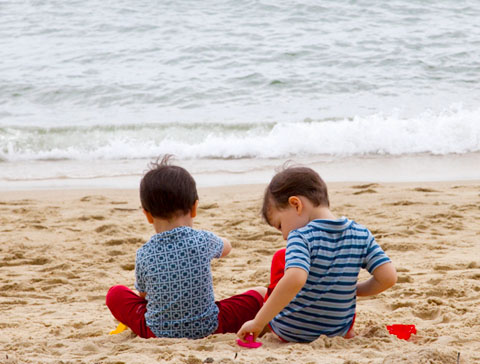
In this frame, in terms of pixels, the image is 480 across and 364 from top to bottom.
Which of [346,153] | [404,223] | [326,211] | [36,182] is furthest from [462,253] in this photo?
[36,182]

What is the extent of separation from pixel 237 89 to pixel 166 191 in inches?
333

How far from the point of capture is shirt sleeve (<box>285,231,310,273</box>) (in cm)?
227

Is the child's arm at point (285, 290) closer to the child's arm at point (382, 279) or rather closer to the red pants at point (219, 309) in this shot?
the child's arm at point (382, 279)

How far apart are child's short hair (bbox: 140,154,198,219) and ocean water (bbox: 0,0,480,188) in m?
4.33

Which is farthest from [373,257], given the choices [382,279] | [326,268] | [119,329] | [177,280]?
[119,329]

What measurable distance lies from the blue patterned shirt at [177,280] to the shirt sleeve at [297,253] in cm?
50

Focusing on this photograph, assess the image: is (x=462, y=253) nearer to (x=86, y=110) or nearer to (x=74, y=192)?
(x=74, y=192)

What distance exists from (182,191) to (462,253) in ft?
8.00

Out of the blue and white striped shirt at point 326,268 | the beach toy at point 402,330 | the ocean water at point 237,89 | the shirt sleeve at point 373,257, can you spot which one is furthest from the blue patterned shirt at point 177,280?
the ocean water at point 237,89

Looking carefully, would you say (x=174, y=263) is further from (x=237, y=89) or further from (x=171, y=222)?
(x=237, y=89)

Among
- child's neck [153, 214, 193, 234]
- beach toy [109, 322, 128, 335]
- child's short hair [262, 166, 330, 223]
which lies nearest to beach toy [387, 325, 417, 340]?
child's short hair [262, 166, 330, 223]

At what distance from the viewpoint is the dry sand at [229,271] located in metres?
2.36

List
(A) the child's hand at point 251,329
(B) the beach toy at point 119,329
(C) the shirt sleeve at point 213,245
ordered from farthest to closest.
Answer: (B) the beach toy at point 119,329
(C) the shirt sleeve at point 213,245
(A) the child's hand at point 251,329

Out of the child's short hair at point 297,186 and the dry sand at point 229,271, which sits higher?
the child's short hair at point 297,186
